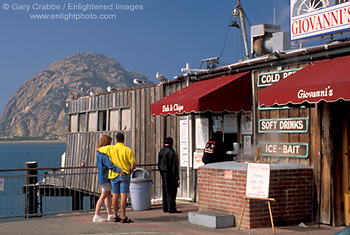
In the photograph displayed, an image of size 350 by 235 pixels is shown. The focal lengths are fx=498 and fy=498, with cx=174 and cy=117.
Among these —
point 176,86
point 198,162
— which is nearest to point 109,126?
point 176,86

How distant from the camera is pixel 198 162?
14.4m

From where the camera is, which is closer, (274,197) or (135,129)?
(274,197)

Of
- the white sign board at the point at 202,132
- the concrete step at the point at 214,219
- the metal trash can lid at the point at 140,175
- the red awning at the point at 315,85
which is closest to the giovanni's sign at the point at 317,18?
the red awning at the point at 315,85

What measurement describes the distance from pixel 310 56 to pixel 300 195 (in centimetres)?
297

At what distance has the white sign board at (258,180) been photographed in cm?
934

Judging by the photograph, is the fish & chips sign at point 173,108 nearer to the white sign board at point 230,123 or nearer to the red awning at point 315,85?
the white sign board at point 230,123

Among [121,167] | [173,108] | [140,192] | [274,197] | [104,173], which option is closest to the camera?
[274,197]

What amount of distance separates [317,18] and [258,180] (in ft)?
15.7

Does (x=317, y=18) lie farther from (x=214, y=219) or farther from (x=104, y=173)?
(x=104, y=173)

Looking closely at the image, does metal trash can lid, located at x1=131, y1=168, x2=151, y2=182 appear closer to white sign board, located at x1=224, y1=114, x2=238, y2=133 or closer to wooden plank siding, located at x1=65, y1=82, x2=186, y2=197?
wooden plank siding, located at x1=65, y1=82, x2=186, y2=197

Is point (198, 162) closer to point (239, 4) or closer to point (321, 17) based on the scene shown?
point (321, 17)

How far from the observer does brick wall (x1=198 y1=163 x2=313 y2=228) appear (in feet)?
32.4

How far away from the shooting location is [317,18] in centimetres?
1204

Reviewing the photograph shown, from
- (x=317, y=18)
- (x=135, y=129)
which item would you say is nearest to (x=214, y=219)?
(x=317, y=18)
